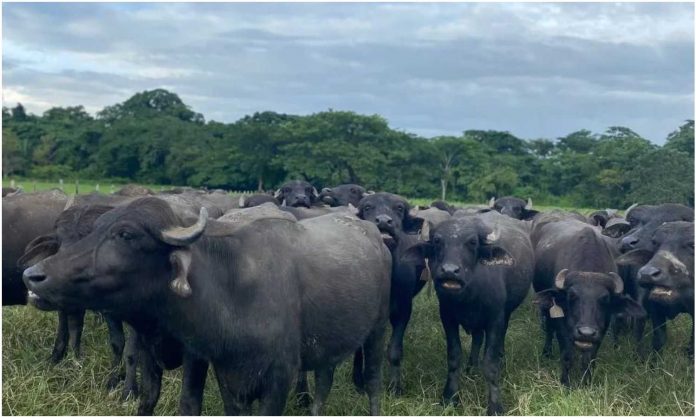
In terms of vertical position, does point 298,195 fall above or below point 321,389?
above

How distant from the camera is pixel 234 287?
434cm

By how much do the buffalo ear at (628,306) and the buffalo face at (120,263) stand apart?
3882mm

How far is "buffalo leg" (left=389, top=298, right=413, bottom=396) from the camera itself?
6.67m

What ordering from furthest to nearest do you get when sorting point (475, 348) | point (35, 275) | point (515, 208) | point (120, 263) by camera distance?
point (515, 208)
point (475, 348)
point (120, 263)
point (35, 275)

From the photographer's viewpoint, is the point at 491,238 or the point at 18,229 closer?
the point at 491,238

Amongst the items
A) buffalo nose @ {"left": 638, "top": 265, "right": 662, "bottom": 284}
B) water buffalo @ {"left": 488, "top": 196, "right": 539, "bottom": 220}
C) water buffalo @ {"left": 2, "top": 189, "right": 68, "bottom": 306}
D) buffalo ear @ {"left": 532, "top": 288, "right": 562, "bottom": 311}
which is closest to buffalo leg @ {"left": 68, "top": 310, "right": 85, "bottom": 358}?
water buffalo @ {"left": 2, "top": 189, "right": 68, "bottom": 306}

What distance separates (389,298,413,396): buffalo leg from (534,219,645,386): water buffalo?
4.27 ft

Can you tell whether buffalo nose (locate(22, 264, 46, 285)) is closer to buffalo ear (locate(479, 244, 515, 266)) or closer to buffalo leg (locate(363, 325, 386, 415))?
buffalo leg (locate(363, 325, 386, 415))

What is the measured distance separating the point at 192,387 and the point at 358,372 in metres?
2.11

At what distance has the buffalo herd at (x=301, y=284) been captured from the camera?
3.98 m

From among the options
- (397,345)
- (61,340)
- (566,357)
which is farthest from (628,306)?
(61,340)

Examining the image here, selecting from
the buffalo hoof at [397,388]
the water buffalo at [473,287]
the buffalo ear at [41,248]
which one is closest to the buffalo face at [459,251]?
the water buffalo at [473,287]

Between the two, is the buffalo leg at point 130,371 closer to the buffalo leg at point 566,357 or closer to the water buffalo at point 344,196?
the buffalo leg at point 566,357

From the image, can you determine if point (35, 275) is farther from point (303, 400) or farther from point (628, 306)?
point (628, 306)
